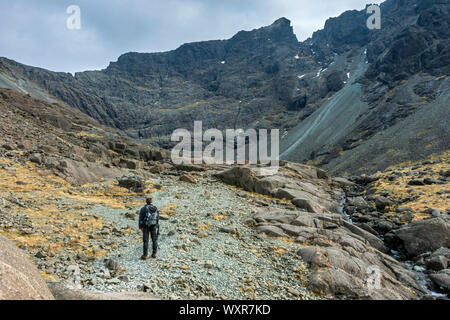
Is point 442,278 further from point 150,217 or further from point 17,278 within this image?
point 17,278

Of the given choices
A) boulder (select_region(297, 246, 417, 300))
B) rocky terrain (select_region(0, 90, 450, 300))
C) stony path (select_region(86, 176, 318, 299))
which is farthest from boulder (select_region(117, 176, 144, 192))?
boulder (select_region(297, 246, 417, 300))

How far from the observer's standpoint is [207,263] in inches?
434

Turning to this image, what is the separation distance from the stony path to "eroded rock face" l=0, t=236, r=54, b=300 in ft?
8.36

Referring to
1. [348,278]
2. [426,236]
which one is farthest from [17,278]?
[426,236]

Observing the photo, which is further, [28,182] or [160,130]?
[160,130]

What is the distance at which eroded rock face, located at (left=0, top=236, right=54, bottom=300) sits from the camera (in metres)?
4.91

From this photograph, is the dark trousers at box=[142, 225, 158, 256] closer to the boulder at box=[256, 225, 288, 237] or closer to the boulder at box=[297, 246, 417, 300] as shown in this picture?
the boulder at box=[297, 246, 417, 300]

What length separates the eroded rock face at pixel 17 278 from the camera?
4.91 m

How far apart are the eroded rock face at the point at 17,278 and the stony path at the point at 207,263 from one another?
100 inches

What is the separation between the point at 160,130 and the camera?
627 feet

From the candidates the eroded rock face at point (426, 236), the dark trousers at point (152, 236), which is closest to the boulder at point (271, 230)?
the dark trousers at point (152, 236)
